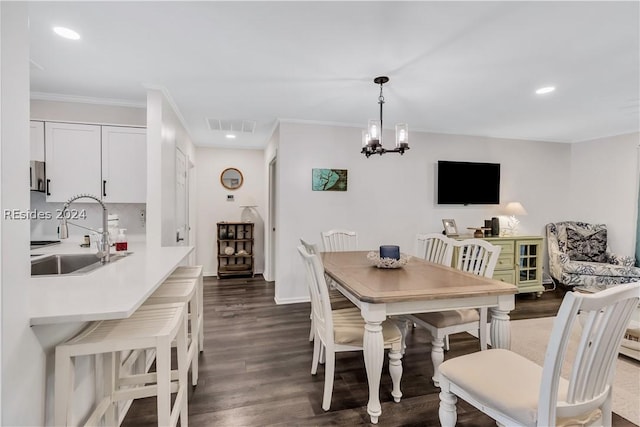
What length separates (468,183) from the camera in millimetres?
4469

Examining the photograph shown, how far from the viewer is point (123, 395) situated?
140 cm

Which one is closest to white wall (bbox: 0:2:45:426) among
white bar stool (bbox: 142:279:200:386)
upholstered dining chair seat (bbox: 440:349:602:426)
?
white bar stool (bbox: 142:279:200:386)

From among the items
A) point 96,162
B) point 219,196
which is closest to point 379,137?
point 96,162

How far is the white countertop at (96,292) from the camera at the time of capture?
3.24 ft

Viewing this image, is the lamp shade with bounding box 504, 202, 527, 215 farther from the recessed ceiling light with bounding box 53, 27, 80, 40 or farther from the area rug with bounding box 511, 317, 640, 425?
the recessed ceiling light with bounding box 53, 27, 80, 40

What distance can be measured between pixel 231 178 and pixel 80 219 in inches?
100

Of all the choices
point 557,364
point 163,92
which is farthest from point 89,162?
point 557,364

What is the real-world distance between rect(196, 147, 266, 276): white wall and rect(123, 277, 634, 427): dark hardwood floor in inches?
86.8

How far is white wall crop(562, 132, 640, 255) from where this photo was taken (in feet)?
14.0

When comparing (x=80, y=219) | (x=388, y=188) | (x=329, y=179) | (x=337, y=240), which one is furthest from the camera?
(x=388, y=188)

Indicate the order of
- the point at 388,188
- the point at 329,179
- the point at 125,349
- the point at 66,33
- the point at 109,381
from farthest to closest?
the point at 388,188 → the point at 329,179 → the point at 66,33 → the point at 109,381 → the point at 125,349

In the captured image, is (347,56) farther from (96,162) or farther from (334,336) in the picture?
(96,162)

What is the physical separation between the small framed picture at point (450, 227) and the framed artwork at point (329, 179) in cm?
159

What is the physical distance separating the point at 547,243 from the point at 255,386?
5.12 meters
